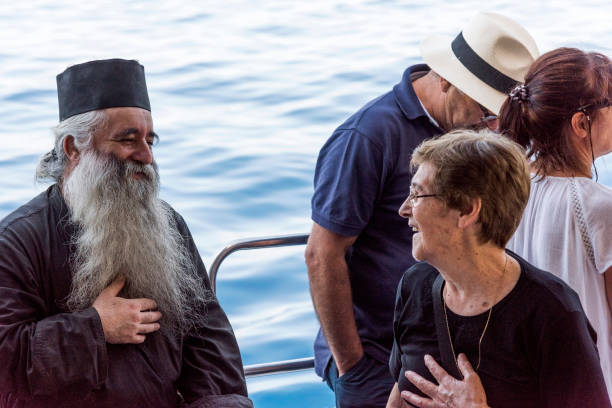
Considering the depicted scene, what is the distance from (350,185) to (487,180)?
2.18 feet

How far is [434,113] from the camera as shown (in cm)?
273

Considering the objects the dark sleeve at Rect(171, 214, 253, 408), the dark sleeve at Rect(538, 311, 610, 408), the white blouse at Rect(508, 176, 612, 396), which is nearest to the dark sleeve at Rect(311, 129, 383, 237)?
the dark sleeve at Rect(171, 214, 253, 408)

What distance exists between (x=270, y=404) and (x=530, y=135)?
2.28 metres

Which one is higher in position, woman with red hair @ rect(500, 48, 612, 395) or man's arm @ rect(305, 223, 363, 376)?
woman with red hair @ rect(500, 48, 612, 395)

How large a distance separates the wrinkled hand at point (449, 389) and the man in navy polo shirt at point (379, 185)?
610 mm

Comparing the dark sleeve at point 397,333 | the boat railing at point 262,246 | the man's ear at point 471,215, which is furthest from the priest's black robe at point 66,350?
the man's ear at point 471,215

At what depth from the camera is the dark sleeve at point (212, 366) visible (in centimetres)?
259

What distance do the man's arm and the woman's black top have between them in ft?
1.87

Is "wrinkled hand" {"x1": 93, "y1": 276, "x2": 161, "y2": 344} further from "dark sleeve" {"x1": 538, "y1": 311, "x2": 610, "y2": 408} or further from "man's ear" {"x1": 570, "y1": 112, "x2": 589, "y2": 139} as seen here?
"man's ear" {"x1": 570, "y1": 112, "x2": 589, "y2": 139}

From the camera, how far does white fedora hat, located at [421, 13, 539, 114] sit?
2627 millimetres

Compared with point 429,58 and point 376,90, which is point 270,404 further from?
point 376,90

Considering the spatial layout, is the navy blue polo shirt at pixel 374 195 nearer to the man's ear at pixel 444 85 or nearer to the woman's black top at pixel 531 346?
the man's ear at pixel 444 85

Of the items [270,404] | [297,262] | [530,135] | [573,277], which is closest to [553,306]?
[573,277]

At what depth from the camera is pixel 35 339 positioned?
2.33 meters
